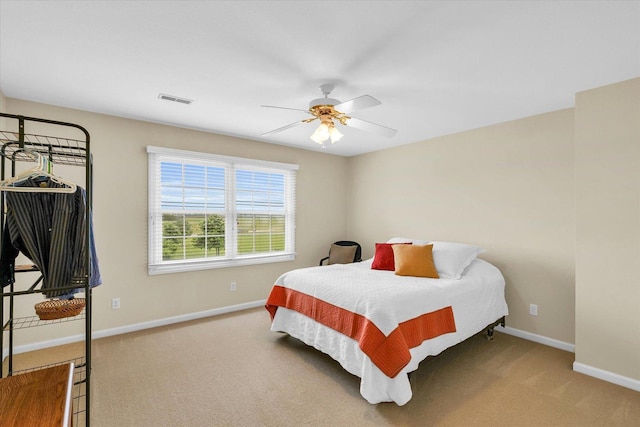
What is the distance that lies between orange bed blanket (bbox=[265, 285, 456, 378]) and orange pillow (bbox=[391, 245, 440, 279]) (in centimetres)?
62

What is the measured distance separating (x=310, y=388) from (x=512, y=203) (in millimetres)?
3021

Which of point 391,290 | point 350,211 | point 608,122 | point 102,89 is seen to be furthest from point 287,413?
point 350,211

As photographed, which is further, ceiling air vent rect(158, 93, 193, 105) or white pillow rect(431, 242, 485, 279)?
white pillow rect(431, 242, 485, 279)

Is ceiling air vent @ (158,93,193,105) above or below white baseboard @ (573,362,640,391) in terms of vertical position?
above

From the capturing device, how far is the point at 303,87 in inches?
109

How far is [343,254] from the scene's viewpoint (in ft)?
16.5

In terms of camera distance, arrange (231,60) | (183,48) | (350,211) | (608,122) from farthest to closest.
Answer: (350,211) → (608,122) → (231,60) → (183,48)

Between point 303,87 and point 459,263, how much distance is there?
244cm

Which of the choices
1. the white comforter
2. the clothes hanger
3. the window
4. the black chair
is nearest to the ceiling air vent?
the window

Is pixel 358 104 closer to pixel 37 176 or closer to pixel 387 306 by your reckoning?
pixel 387 306

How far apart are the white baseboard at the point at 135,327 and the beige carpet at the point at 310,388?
0.11m

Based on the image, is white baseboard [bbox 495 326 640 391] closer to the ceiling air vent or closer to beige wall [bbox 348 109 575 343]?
beige wall [bbox 348 109 575 343]

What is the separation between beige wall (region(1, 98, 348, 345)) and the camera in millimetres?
3447

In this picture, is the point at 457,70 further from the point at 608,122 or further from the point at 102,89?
the point at 102,89
